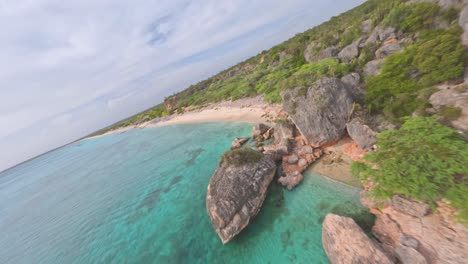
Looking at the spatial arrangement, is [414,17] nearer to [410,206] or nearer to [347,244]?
[410,206]

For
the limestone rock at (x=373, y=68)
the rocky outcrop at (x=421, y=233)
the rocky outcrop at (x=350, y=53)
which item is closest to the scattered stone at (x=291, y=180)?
the rocky outcrop at (x=421, y=233)

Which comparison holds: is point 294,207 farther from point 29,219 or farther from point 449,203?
point 29,219

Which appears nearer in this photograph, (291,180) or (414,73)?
(414,73)

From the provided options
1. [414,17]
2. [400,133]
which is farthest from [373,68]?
[400,133]

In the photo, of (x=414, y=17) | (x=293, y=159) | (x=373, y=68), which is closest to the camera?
(x=293, y=159)

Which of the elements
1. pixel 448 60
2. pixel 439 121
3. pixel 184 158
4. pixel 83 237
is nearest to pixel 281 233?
pixel 439 121

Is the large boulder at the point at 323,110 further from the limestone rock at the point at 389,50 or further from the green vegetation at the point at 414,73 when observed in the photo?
the limestone rock at the point at 389,50
